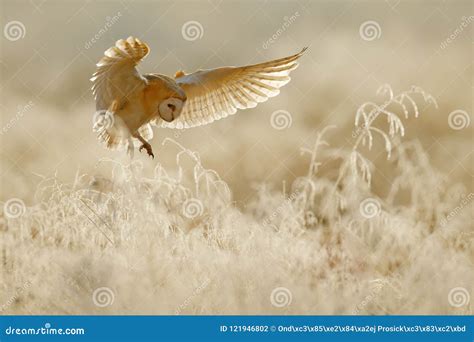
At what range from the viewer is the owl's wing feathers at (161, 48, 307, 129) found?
591 centimetres

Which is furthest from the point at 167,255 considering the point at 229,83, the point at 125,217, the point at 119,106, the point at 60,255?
the point at 229,83

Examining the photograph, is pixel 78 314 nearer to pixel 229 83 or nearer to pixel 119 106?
pixel 119 106

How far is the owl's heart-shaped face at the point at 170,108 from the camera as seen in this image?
550 centimetres

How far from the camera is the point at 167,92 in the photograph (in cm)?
548

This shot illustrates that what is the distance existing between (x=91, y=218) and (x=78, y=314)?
669mm

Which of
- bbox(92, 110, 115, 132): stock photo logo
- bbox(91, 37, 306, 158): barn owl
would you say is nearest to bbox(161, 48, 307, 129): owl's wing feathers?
bbox(91, 37, 306, 158): barn owl

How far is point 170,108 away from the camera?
5.54 m
